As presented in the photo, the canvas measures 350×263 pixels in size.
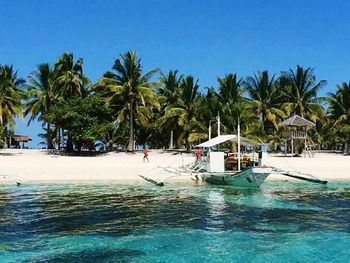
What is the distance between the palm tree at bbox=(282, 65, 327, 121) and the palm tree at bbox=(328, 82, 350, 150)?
1542 mm

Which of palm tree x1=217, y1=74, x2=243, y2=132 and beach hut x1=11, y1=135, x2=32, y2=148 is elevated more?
palm tree x1=217, y1=74, x2=243, y2=132

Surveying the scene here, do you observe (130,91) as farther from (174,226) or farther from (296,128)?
(174,226)

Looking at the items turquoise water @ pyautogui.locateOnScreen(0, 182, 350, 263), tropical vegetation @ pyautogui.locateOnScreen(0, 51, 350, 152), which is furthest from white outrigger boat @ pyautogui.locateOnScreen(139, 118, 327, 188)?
tropical vegetation @ pyautogui.locateOnScreen(0, 51, 350, 152)

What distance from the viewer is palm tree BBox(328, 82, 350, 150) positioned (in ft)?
174

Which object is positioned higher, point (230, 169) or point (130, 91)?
point (130, 91)

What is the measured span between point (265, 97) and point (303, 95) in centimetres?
458

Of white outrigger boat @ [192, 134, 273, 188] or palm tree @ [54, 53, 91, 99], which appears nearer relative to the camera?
white outrigger boat @ [192, 134, 273, 188]

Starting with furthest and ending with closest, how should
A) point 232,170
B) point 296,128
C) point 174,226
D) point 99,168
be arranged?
point 296,128
point 99,168
point 232,170
point 174,226

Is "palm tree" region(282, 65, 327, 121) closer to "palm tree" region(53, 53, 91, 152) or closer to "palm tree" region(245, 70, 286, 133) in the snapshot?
"palm tree" region(245, 70, 286, 133)

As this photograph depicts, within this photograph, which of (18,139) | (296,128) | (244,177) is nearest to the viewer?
(244,177)

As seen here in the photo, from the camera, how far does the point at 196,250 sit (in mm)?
11852

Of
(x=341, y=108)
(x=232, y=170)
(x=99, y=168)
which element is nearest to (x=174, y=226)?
(x=232, y=170)

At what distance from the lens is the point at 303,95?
5597 cm

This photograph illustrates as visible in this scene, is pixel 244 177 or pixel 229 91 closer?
pixel 244 177
